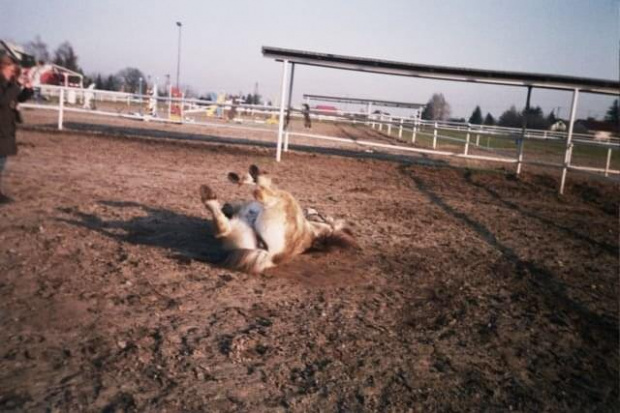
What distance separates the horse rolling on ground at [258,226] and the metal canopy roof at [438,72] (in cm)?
784

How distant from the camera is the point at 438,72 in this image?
11.3m

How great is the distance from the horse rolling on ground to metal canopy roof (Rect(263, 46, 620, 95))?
784cm

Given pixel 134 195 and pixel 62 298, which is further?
pixel 134 195

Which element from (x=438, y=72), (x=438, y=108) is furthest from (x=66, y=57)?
(x=438, y=72)

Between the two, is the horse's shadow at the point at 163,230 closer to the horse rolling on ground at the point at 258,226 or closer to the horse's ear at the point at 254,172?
the horse rolling on ground at the point at 258,226

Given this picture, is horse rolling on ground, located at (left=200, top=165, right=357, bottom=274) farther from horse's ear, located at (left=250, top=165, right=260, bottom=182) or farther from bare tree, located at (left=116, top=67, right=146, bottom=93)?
bare tree, located at (left=116, top=67, right=146, bottom=93)

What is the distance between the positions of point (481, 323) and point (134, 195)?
4.78 m

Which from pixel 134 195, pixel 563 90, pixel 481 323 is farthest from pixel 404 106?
pixel 481 323

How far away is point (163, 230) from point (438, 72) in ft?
28.1

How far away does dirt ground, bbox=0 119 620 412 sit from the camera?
7.88 ft

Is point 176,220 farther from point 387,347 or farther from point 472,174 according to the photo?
point 472,174

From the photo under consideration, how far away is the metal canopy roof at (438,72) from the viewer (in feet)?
34.4

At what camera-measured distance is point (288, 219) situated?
4.22 meters

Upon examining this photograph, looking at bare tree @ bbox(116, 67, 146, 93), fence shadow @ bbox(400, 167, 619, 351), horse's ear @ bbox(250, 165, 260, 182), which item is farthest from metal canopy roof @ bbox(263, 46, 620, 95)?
bare tree @ bbox(116, 67, 146, 93)
